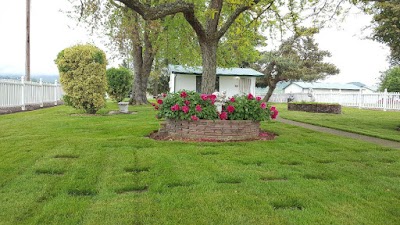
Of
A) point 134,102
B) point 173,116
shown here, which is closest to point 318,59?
point 134,102

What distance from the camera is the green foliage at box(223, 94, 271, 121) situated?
739cm

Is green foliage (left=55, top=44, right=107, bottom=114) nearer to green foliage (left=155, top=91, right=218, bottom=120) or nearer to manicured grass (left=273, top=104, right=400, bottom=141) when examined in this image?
green foliage (left=155, top=91, right=218, bottom=120)

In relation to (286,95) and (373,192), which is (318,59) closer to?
(286,95)

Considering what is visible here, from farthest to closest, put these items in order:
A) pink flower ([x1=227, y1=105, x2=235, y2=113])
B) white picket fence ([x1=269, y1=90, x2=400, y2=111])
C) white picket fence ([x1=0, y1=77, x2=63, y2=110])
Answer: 1. white picket fence ([x1=269, y1=90, x2=400, y2=111])
2. white picket fence ([x1=0, y1=77, x2=63, y2=110])
3. pink flower ([x1=227, y1=105, x2=235, y2=113])

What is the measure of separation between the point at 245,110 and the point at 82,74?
7566mm

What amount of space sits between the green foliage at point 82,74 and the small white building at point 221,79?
12.9 meters

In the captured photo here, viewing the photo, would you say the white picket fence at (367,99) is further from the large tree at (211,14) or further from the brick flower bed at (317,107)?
the large tree at (211,14)

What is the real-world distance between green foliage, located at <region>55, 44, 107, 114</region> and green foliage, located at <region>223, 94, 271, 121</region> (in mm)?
6958

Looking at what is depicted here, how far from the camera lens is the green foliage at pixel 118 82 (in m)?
21.9

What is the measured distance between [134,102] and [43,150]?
16.6 meters

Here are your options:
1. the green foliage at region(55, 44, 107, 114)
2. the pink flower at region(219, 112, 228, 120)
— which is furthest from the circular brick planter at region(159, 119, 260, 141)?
the green foliage at region(55, 44, 107, 114)

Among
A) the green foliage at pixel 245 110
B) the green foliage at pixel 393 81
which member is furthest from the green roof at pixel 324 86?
the green foliage at pixel 245 110

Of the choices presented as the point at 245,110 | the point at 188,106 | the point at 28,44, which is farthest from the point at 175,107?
the point at 28,44

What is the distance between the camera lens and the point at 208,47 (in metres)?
8.78
